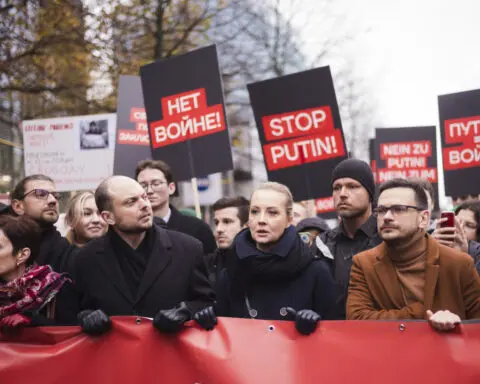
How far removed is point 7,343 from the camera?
4.11 m

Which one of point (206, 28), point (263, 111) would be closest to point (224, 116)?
point (263, 111)

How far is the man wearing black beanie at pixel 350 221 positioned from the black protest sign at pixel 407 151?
6253 millimetres

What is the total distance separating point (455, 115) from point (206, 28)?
1150 cm

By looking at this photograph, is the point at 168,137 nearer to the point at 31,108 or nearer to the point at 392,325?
the point at 392,325

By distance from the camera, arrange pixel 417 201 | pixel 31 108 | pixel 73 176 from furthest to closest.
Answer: pixel 31 108, pixel 73 176, pixel 417 201

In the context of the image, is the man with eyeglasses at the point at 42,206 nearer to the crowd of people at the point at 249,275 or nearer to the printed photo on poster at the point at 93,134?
the crowd of people at the point at 249,275

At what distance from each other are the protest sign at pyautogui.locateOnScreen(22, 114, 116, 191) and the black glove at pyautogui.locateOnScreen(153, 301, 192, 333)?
6.48 m

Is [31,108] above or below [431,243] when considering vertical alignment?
above

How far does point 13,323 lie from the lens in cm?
400

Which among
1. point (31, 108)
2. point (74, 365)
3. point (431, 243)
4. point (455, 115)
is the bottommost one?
point (74, 365)

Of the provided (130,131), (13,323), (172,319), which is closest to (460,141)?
(130,131)

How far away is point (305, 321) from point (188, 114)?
4129 millimetres

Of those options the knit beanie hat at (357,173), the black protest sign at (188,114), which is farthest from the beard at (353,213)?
the black protest sign at (188,114)

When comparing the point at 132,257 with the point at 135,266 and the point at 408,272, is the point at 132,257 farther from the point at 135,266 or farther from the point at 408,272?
the point at 408,272
